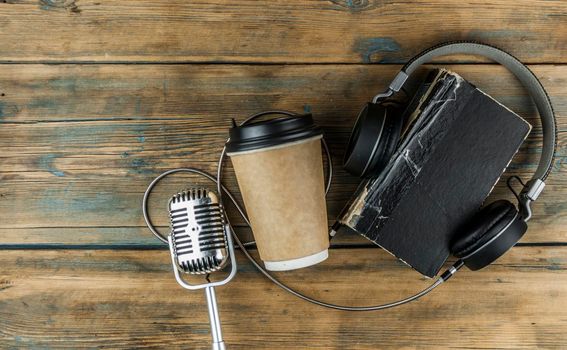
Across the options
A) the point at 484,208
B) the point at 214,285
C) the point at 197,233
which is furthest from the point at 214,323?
the point at 484,208

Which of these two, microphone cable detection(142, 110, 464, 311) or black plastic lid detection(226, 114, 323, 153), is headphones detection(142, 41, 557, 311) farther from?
black plastic lid detection(226, 114, 323, 153)

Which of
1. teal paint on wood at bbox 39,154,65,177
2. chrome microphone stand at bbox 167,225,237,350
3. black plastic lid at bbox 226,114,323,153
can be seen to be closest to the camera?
black plastic lid at bbox 226,114,323,153

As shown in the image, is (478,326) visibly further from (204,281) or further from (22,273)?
(22,273)

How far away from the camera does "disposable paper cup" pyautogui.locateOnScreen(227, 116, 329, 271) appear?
0.79 metres

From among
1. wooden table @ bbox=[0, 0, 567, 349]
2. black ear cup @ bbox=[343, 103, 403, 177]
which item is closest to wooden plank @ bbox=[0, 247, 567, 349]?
wooden table @ bbox=[0, 0, 567, 349]

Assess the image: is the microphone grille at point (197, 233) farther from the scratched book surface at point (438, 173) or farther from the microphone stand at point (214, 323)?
the scratched book surface at point (438, 173)

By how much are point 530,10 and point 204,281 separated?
0.85 meters

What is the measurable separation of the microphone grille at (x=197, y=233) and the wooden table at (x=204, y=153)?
0.45ft

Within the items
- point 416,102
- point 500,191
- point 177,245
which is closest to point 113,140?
point 177,245

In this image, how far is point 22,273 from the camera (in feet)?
3.32

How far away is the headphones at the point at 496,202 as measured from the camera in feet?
2.76

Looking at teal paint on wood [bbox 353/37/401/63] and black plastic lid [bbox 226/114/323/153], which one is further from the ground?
teal paint on wood [bbox 353/37/401/63]

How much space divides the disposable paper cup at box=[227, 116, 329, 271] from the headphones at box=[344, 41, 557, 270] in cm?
8

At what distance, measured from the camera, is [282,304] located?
1.01m
